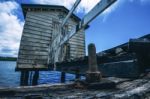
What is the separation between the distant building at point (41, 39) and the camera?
15866 millimetres

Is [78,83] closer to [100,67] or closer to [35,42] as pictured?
[100,67]

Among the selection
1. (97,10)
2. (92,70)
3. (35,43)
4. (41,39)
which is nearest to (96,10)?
(97,10)

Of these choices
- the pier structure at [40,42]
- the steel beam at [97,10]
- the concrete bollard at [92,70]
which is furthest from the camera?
the pier structure at [40,42]

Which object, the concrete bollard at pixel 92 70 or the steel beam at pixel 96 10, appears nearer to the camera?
the concrete bollard at pixel 92 70

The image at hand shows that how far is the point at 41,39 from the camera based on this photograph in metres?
17.3

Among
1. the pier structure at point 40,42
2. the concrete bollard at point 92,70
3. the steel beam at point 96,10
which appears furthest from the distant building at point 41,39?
the concrete bollard at point 92,70

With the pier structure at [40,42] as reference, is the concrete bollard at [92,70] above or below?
below

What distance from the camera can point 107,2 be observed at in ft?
12.7

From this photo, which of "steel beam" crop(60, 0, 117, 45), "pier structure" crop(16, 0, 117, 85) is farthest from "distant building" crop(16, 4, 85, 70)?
"steel beam" crop(60, 0, 117, 45)

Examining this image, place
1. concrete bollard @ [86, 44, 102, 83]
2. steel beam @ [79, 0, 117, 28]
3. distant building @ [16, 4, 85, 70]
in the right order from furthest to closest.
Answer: distant building @ [16, 4, 85, 70] → steel beam @ [79, 0, 117, 28] → concrete bollard @ [86, 44, 102, 83]

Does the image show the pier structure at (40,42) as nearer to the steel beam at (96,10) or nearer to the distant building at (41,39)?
the distant building at (41,39)

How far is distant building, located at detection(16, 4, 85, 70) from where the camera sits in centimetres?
1587

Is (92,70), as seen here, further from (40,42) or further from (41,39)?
(41,39)

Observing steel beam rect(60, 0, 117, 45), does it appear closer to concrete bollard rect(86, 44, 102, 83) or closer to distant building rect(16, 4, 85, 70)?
concrete bollard rect(86, 44, 102, 83)
